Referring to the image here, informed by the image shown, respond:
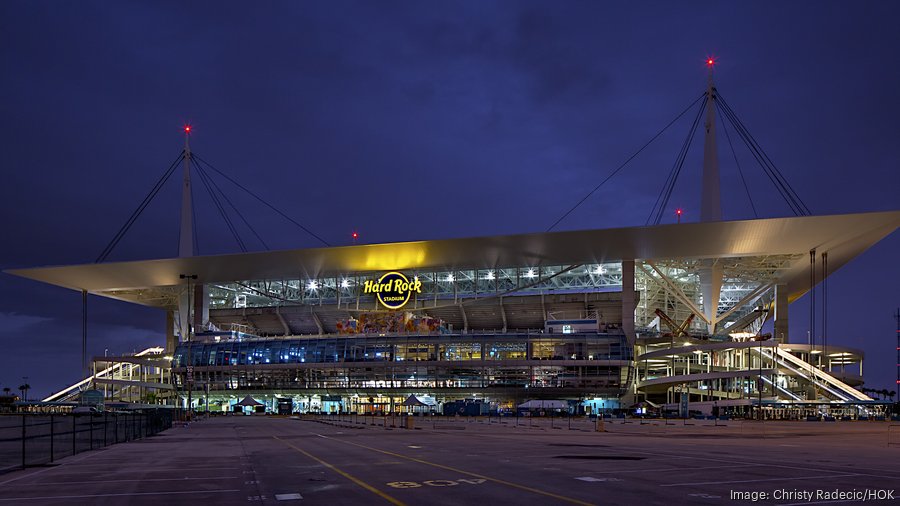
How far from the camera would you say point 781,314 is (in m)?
112

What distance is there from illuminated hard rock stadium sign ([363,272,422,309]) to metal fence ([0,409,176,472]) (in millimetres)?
→ 58154

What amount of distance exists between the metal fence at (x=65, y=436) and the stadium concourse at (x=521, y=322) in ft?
143

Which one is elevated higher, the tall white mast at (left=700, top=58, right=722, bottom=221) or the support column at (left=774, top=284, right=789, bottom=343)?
the tall white mast at (left=700, top=58, right=722, bottom=221)

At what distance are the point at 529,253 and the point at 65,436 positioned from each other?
70.0 metres

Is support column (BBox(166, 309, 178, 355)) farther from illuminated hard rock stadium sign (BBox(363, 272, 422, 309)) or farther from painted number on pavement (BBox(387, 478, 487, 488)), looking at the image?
painted number on pavement (BBox(387, 478, 487, 488))

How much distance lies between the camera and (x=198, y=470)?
20.8 meters

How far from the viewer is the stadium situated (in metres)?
94.4

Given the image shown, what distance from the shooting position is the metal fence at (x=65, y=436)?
2378 cm

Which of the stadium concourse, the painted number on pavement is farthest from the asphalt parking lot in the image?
the stadium concourse

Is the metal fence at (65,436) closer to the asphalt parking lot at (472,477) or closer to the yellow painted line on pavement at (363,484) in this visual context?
the asphalt parking lot at (472,477)

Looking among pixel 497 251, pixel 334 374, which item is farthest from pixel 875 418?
pixel 334 374

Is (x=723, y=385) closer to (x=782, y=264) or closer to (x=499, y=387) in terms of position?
(x=782, y=264)

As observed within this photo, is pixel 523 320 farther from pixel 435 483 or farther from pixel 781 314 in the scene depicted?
pixel 435 483

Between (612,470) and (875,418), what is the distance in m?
84.5
